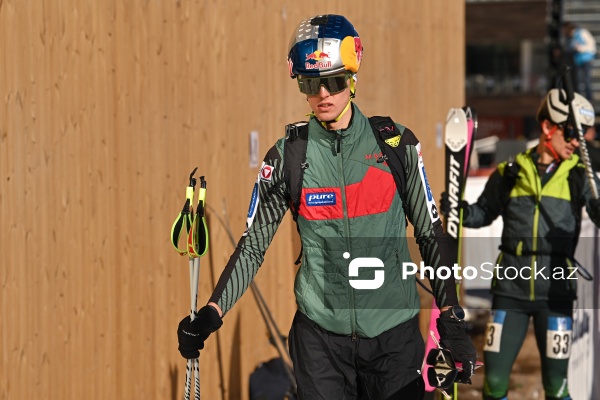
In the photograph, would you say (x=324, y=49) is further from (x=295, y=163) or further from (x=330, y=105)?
(x=295, y=163)

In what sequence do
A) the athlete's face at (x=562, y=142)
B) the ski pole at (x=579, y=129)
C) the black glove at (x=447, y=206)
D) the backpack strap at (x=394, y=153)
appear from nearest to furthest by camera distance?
the backpack strap at (x=394, y=153)
the ski pole at (x=579, y=129)
the athlete's face at (x=562, y=142)
the black glove at (x=447, y=206)

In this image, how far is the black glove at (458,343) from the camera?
17.4 feet

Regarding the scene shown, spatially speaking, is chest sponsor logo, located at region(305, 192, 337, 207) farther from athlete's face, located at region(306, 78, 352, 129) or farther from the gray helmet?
the gray helmet

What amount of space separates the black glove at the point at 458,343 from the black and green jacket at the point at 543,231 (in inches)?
127

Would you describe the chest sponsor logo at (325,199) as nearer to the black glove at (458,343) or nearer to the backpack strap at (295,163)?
the backpack strap at (295,163)

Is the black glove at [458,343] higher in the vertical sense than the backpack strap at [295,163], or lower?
lower

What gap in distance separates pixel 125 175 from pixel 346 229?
2.42 meters

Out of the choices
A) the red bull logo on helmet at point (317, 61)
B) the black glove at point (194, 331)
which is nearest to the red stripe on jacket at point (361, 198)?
the red bull logo on helmet at point (317, 61)

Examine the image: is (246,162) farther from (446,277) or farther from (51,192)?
(446,277)

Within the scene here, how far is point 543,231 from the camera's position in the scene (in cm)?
840

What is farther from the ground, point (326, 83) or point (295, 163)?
point (326, 83)

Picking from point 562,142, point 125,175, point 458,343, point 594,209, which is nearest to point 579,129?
point 562,142

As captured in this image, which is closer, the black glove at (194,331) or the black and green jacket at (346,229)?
the black glove at (194,331)

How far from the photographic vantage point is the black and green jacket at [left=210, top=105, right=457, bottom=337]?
5336 mm
